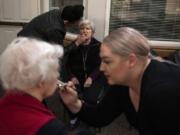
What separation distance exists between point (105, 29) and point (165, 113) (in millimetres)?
2623

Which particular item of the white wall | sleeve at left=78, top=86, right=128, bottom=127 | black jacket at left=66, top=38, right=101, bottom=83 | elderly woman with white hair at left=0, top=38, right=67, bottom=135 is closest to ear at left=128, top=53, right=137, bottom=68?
sleeve at left=78, top=86, right=128, bottom=127

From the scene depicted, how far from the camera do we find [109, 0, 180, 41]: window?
386cm

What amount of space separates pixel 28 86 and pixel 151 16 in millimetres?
3020

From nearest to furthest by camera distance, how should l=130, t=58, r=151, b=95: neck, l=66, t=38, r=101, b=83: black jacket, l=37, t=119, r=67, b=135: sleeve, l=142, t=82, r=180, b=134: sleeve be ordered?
l=37, t=119, r=67, b=135: sleeve < l=142, t=82, r=180, b=134: sleeve < l=130, t=58, r=151, b=95: neck < l=66, t=38, r=101, b=83: black jacket

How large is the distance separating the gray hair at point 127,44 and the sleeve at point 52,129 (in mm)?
503

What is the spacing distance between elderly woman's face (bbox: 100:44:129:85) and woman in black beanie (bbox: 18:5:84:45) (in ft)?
5.04

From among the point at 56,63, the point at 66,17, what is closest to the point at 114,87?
the point at 56,63

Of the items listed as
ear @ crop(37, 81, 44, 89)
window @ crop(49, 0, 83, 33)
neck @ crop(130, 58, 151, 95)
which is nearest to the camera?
ear @ crop(37, 81, 44, 89)

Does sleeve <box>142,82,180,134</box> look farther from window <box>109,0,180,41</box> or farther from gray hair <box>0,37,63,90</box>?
window <box>109,0,180,41</box>

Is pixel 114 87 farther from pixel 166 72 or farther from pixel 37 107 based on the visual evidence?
pixel 37 107

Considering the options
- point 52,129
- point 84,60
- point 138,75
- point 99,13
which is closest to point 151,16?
point 99,13

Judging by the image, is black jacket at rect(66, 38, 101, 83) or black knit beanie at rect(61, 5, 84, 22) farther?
black jacket at rect(66, 38, 101, 83)

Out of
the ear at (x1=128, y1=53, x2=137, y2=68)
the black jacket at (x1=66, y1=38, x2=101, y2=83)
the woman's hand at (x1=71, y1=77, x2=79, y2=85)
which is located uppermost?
the ear at (x1=128, y1=53, x2=137, y2=68)

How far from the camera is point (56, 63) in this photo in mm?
1168
